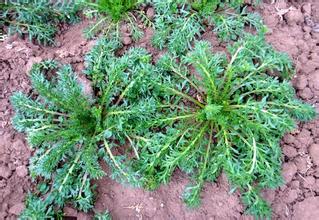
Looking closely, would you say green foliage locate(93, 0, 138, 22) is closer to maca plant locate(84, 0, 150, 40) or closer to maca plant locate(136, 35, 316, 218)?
maca plant locate(84, 0, 150, 40)

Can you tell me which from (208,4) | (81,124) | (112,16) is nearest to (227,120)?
(208,4)

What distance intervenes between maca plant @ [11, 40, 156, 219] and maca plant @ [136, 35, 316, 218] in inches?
6.5

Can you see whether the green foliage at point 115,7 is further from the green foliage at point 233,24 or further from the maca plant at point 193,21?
the green foliage at point 233,24

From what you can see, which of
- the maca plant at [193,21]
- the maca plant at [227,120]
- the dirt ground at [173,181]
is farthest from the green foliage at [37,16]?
the maca plant at [227,120]

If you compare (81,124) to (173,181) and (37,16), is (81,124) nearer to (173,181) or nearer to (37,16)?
(173,181)

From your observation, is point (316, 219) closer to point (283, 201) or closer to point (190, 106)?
point (283, 201)

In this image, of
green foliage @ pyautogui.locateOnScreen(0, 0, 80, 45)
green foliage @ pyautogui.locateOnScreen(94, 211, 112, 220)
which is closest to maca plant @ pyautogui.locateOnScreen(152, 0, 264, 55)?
green foliage @ pyautogui.locateOnScreen(0, 0, 80, 45)

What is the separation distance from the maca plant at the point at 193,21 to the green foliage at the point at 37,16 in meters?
0.78

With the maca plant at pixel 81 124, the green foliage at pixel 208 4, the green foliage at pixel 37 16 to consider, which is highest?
the green foliage at pixel 208 4

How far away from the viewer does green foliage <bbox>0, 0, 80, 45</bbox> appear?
3.77 metres

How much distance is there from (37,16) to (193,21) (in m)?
1.35

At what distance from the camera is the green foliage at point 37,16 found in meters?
3.77

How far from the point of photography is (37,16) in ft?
12.5

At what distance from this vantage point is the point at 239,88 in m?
3.62
